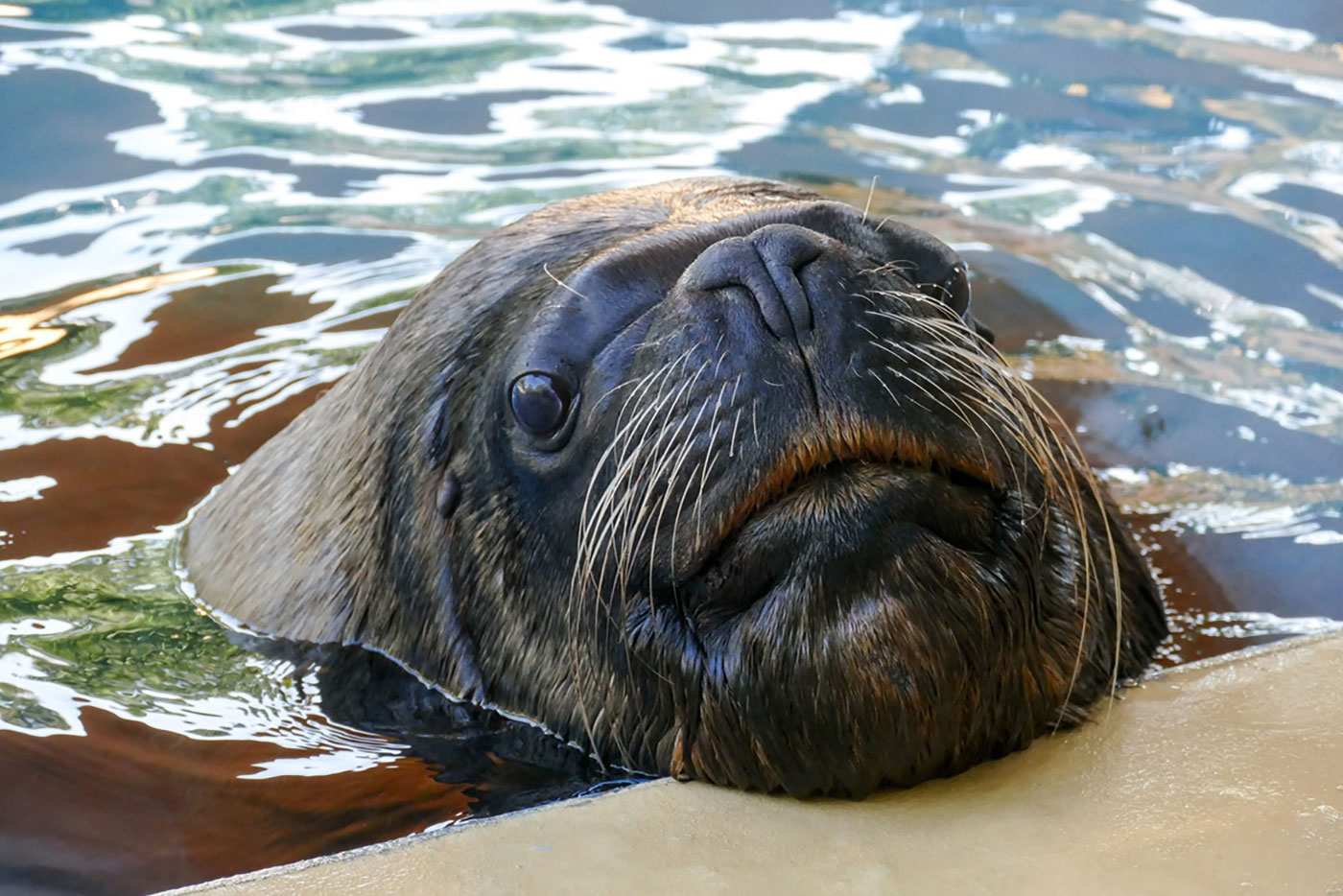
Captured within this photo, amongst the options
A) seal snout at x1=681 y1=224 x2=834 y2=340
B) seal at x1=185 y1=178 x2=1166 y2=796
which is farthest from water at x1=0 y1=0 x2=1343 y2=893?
seal snout at x1=681 y1=224 x2=834 y2=340

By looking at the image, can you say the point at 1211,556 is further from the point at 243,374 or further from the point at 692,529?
the point at 243,374

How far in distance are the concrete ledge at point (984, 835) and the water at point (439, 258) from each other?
0.51 meters

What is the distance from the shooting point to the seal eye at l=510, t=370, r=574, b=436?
9.95 ft

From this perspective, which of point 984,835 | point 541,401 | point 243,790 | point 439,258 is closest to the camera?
point 984,835

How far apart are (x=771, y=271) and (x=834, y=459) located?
1.05 ft

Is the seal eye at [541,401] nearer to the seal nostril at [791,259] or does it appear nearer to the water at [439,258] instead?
the seal nostril at [791,259]

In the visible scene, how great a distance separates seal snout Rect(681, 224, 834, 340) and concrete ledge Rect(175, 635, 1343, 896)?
791 millimetres

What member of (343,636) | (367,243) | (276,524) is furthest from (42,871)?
(367,243)

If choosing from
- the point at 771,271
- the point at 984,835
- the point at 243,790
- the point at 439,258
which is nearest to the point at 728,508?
the point at 771,271

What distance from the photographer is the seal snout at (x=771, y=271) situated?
2672 millimetres

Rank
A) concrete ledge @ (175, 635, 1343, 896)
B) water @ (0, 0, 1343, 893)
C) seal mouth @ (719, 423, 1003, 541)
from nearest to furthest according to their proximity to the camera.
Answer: concrete ledge @ (175, 635, 1343, 896) → seal mouth @ (719, 423, 1003, 541) → water @ (0, 0, 1343, 893)

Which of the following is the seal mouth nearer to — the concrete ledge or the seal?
the seal

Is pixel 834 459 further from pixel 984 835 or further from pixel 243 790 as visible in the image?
pixel 243 790

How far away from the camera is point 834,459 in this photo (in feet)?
8.63
